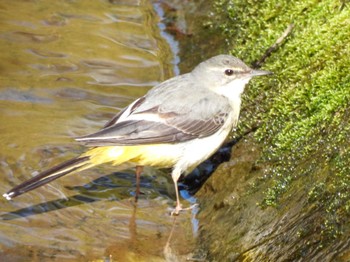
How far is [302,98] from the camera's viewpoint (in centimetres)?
714

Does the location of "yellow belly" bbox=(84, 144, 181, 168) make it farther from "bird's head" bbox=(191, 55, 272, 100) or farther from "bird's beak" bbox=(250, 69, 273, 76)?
"bird's beak" bbox=(250, 69, 273, 76)

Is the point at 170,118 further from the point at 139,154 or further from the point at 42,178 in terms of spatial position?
the point at 42,178

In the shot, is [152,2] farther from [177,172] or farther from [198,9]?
[177,172]

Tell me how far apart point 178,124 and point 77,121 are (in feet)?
4.25

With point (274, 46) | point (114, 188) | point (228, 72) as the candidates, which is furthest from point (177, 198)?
point (274, 46)

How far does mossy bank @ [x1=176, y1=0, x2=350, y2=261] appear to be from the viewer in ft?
17.1

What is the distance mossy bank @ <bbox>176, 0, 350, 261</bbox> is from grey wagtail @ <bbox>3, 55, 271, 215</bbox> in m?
0.27

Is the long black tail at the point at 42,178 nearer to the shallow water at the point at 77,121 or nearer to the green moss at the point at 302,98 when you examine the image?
the shallow water at the point at 77,121

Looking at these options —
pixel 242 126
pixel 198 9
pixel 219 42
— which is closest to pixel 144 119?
pixel 242 126

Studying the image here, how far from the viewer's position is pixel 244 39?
8891mm

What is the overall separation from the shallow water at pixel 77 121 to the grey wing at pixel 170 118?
2.00 ft

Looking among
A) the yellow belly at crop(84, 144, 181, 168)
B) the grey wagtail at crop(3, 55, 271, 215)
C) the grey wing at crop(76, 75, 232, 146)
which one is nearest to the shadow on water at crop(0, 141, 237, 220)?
the grey wagtail at crop(3, 55, 271, 215)

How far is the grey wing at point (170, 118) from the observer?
6.95m

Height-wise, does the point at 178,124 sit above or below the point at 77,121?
above
